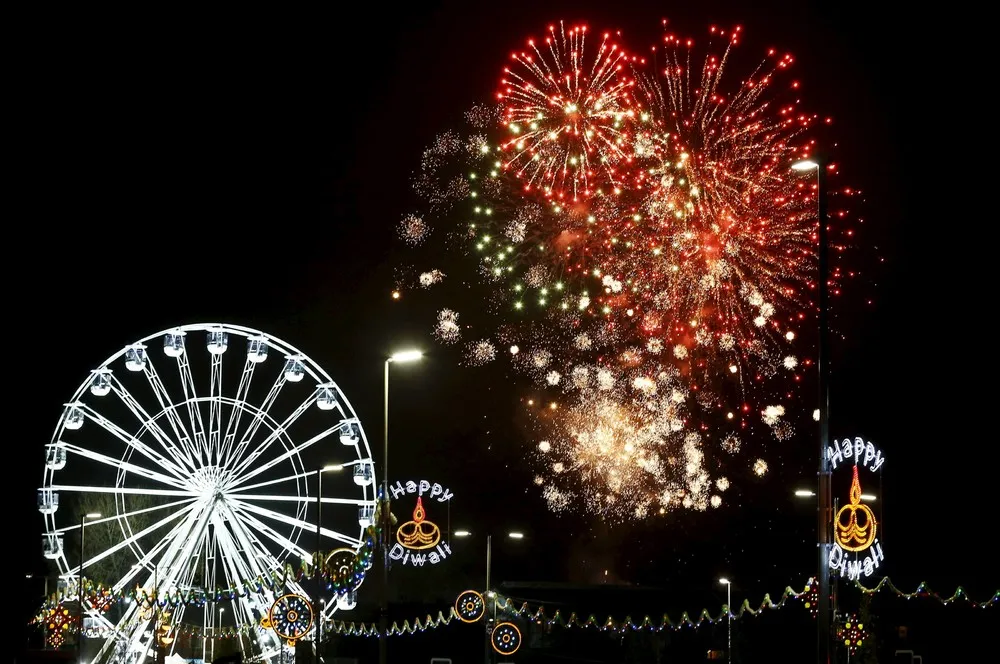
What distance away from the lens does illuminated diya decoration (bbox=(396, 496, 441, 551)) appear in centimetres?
4162

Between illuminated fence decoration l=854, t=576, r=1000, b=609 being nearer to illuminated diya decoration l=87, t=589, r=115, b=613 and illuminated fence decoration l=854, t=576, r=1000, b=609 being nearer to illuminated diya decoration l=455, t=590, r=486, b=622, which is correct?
illuminated diya decoration l=455, t=590, r=486, b=622

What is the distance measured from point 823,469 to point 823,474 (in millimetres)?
65

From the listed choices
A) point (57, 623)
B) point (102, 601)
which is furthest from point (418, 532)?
point (57, 623)

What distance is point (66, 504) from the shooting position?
220 feet

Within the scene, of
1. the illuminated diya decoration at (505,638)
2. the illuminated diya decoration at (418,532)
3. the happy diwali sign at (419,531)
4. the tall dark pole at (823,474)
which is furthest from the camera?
the illuminated diya decoration at (418,532)

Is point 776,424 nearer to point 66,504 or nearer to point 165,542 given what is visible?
point 165,542

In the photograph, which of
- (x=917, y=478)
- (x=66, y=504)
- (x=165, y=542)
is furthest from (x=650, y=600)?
(x=66, y=504)

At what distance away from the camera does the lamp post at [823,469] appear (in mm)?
16703

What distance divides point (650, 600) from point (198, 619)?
21.3 meters

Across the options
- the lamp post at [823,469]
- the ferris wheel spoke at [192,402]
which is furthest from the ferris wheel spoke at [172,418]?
the lamp post at [823,469]

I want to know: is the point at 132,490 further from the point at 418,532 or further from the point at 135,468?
the point at 418,532

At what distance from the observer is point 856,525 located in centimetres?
2333

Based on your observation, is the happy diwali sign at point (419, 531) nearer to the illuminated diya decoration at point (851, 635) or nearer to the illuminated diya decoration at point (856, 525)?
the illuminated diya decoration at point (851, 635)

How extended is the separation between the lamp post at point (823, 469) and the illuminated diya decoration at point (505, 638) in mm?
20883
